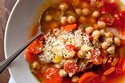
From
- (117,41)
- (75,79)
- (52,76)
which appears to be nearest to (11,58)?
(52,76)

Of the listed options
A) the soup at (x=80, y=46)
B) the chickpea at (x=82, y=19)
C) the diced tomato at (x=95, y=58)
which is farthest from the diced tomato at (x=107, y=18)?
the diced tomato at (x=95, y=58)

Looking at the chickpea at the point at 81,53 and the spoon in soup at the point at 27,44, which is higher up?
the spoon in soup at the point at 27,44

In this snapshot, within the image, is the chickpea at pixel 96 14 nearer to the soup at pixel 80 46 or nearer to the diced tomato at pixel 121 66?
the soup at pixel 80 46

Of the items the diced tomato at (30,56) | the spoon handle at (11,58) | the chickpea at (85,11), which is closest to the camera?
the spoon handle at (11,58)

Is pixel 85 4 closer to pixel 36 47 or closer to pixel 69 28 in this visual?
pixel 69 28

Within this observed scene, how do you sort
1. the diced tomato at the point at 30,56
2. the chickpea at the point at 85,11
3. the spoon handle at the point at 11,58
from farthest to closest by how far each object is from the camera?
the chickpea at the point at 85,11
the diced tomato at the point at 30,56
the spoon handle at the point at 11,58

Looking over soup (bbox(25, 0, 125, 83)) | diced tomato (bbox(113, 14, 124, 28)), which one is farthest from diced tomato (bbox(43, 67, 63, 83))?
diced tomato (bbox(113, 14, 124, 28))

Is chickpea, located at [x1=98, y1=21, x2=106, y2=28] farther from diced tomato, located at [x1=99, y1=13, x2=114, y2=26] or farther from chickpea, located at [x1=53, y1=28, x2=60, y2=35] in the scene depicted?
chickpea, located at [x1=53, y1=28, x2=60, y2=35]

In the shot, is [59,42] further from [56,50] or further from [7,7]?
[7,7]
